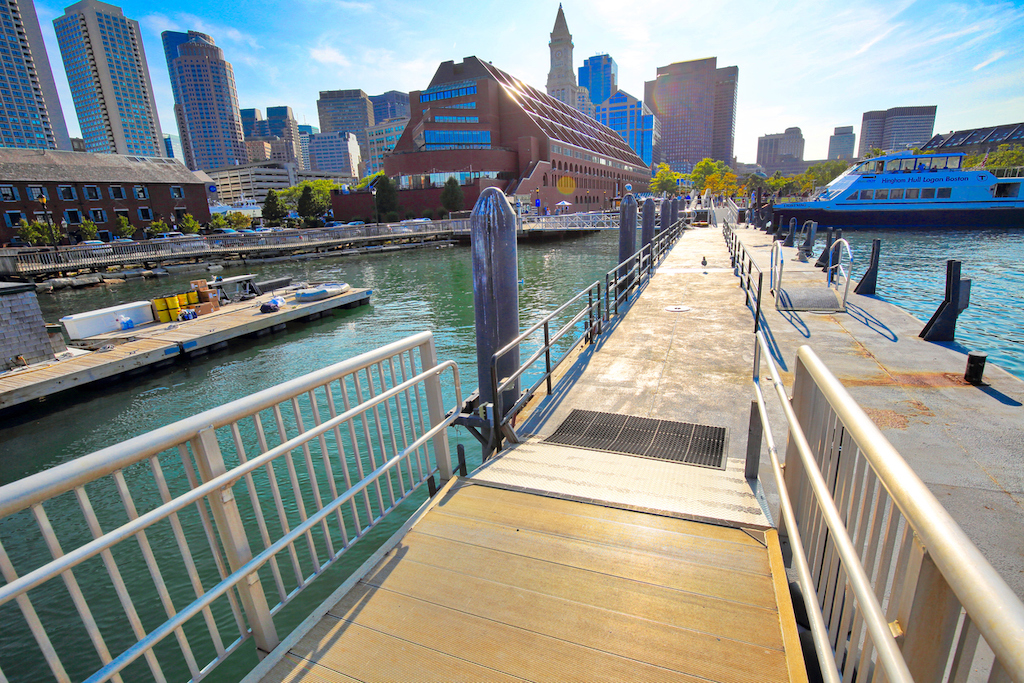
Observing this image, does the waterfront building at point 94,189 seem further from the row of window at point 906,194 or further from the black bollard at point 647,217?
the row of window at point 906,194

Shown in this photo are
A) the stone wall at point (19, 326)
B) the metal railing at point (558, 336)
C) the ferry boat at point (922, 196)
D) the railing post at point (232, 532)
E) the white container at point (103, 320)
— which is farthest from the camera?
the ferry boat at point (922, 196)

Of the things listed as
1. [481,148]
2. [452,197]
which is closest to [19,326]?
[452,197]

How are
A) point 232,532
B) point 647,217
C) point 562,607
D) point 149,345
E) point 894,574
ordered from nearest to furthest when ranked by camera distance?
1. point 894,574
2. point 232,532
3. point 562,607
4. point 149,345
5. point 647,217

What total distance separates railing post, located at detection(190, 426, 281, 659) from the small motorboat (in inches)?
811

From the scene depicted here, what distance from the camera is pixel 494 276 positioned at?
6281mm

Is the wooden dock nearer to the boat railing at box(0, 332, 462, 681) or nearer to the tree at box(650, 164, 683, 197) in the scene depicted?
the boat railing at box(0, 332, 462, 681)

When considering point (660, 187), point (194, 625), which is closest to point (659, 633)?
point (194, 625)

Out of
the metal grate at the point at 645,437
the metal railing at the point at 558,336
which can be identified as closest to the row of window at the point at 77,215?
the metal railing at the point at 558,336

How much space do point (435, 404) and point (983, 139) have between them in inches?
6041

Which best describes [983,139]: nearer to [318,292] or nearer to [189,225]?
[318,292]

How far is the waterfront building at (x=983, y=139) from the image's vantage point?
333 ft

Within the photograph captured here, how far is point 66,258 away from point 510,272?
43970mm

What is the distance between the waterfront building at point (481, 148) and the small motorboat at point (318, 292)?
159ft

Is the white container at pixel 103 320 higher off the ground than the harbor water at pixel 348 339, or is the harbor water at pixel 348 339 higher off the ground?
the white container at pixel 103 320
